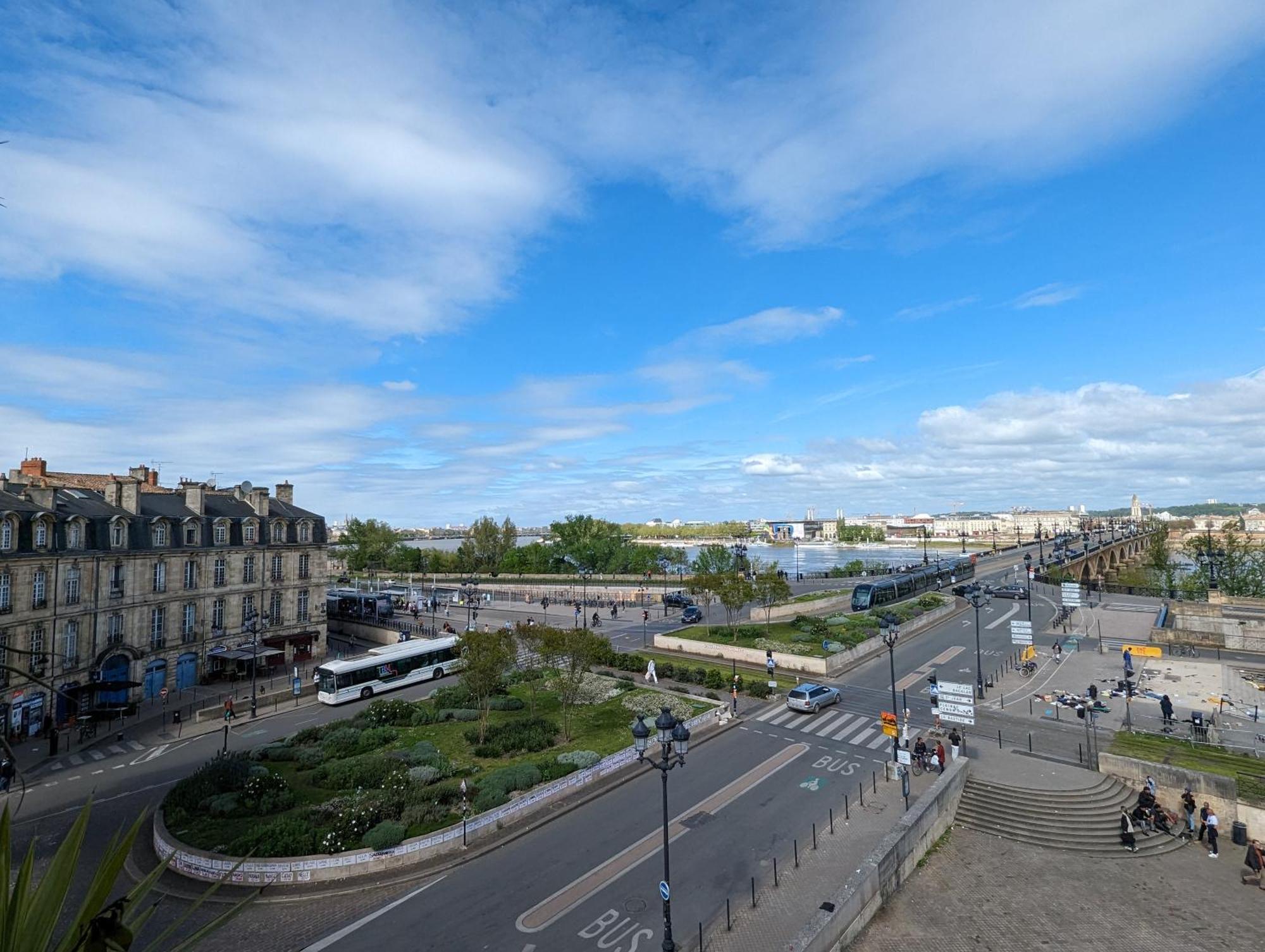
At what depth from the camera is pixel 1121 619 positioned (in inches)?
1945

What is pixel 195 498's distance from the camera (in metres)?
38.9

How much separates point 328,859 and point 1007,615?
51.1 meters

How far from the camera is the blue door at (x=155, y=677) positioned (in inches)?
1382

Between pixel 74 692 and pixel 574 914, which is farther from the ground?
pixel 74 692

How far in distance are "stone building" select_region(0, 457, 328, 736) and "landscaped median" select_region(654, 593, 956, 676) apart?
2437 centimetres

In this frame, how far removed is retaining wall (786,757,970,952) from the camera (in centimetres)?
1408

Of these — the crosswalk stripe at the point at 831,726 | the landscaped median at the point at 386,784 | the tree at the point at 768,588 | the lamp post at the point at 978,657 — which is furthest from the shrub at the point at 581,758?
the tree at the point at 768,588

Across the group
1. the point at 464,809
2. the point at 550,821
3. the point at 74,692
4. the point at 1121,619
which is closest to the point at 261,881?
the point at 464,809

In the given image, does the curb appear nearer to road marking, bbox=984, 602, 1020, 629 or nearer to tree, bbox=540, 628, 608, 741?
tree, bbox=540, 628, 608, 741

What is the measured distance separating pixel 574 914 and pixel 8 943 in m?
14.2

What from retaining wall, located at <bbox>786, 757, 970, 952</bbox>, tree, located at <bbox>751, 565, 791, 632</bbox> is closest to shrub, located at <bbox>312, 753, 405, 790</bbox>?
retaining wall, located at <bbox>786, 757, 970, 952</bbox>

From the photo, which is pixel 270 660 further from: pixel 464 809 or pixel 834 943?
A: pixel 834 943

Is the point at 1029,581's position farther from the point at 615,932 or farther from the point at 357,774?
the point at 357,774

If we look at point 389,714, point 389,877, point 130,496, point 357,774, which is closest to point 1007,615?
point 389,714
